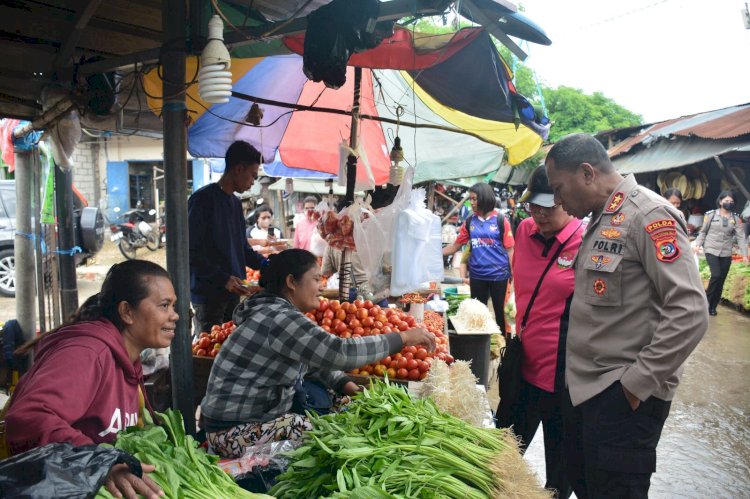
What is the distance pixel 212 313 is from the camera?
15.1 feet

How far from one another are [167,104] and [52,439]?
184 centimetres

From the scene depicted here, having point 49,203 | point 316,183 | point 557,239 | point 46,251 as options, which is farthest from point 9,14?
point 316,183

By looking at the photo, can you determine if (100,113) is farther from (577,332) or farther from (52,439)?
(577,332)

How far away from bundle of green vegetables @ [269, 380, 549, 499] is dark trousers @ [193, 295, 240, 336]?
2.46 metres

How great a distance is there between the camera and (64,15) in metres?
3.49

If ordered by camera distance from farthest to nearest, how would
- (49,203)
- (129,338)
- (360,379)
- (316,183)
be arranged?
(316,183) → (49,203) → (360,379) → (129,338)

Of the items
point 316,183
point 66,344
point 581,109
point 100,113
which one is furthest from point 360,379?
point 581,109

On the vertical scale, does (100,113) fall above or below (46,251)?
above

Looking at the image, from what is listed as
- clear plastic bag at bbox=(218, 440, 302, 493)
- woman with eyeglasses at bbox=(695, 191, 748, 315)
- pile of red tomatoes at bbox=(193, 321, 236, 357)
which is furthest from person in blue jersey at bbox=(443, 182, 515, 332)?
woman with eyeglasses at bbox=(695, 191, 748, 315)

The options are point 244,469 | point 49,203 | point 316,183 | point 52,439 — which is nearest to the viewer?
point 52,439

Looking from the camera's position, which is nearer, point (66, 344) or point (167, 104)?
point (66, 344)

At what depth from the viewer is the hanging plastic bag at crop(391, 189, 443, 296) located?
3.70m

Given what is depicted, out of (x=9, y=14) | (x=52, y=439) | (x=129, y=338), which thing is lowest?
(x=52, y=439)

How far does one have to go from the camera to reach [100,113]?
13.6ft
